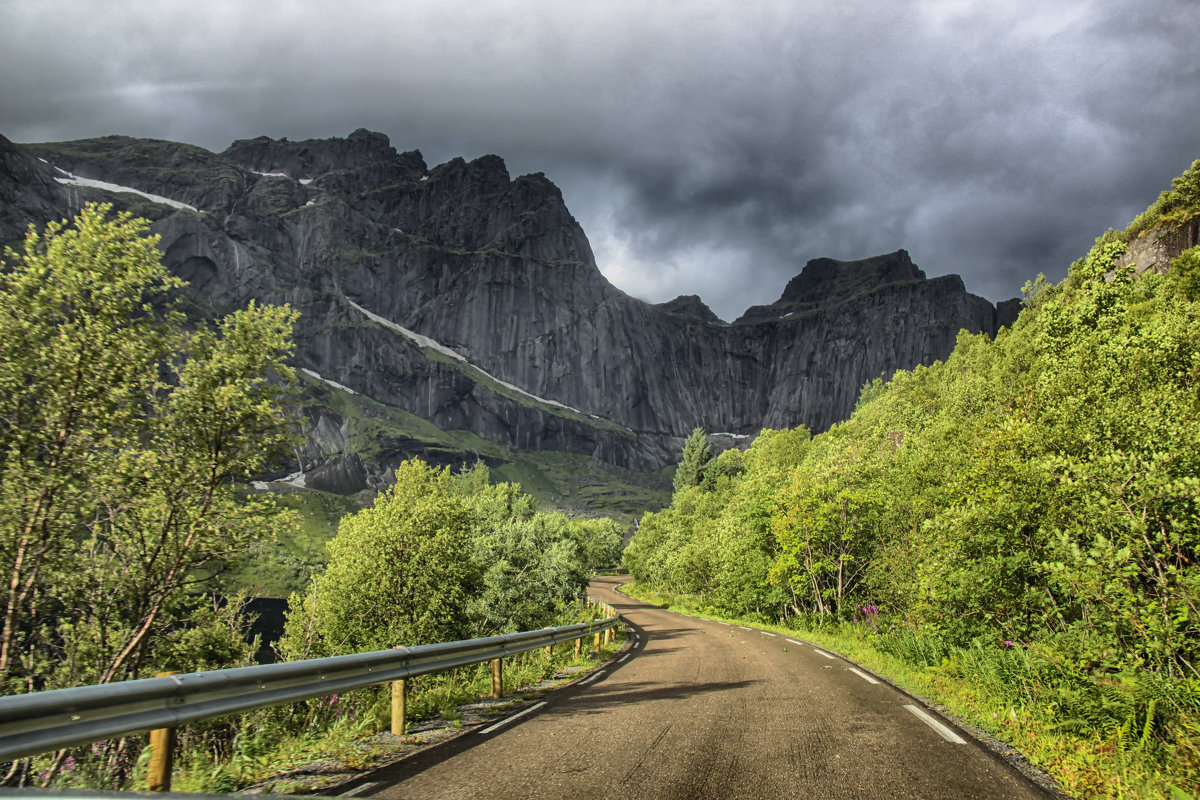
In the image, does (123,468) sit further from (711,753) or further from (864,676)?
(864,676)

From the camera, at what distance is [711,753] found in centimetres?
648

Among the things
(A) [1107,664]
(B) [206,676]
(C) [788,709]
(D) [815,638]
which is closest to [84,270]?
(B) [206,676]

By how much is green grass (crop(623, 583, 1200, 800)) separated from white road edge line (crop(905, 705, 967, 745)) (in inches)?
18.7

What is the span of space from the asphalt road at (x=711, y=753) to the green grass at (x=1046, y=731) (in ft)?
1.88

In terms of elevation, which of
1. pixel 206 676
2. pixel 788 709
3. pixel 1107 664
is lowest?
pixel 788 709

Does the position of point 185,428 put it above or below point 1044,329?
below

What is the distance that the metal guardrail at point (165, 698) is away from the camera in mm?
3652

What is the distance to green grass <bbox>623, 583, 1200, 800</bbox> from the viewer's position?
5.81 m

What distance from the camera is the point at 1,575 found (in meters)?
10.4

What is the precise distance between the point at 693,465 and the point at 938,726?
91.0m

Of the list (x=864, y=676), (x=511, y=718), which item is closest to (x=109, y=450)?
(x=511, y=718)

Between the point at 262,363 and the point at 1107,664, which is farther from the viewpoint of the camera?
the point at 262,363

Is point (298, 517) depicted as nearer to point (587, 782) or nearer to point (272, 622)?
point (587, 782)

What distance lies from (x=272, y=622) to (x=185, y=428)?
3315 inches
